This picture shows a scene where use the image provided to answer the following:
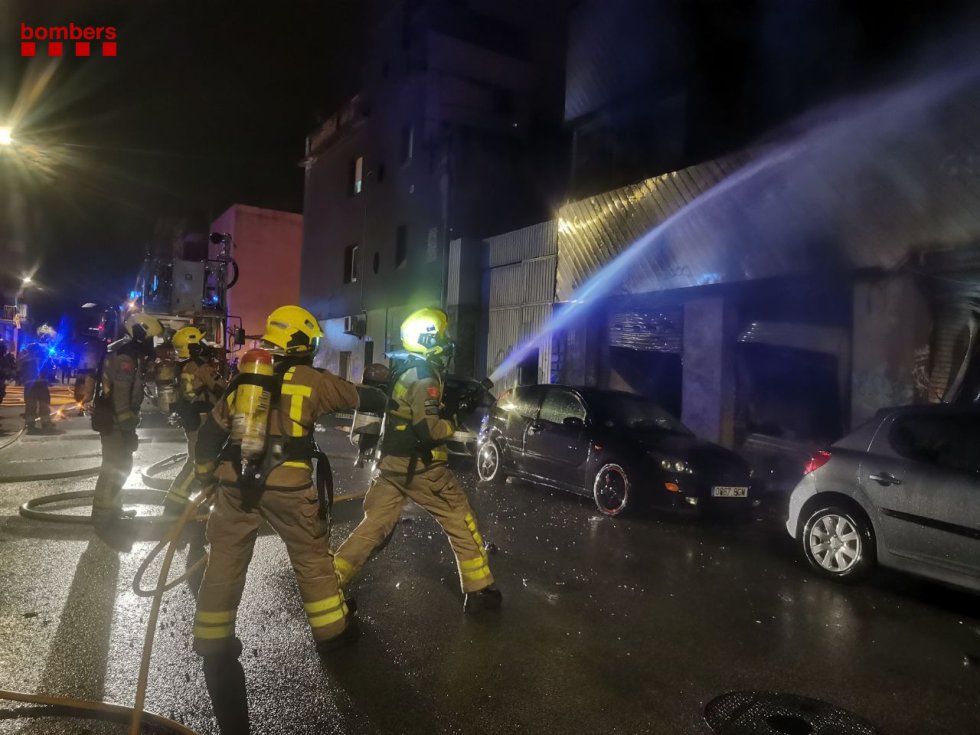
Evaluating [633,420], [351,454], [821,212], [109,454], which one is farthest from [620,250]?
[109,454]

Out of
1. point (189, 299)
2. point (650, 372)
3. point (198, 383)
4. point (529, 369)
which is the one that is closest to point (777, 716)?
point (198, 383)

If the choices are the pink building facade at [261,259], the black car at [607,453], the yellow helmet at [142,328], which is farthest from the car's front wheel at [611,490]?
the pink building facade at [261,259]

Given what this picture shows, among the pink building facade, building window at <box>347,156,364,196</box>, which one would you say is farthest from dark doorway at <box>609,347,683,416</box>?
the pink building facade

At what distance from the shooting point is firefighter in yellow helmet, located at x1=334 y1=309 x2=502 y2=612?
4.28 meters

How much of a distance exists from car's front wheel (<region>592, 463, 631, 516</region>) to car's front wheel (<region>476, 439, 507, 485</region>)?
6.26 feet

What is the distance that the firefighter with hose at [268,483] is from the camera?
312 cm

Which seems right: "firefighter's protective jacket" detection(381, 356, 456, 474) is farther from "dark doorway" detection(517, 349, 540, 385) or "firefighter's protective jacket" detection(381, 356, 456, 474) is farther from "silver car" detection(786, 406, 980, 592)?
"dark doorway" detection(517, 349, 540, 385)

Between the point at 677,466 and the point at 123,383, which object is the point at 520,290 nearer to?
the point at 677,466

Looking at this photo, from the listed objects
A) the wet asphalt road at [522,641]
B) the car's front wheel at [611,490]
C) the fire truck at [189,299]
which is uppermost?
the fire truck at [189,299]

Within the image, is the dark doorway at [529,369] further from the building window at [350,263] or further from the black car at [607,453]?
the building window at [350,263]

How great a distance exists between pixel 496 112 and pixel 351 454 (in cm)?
1450

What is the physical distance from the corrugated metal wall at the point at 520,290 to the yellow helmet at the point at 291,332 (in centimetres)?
1171

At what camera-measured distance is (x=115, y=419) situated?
5973 mm

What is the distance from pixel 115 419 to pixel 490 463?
5072mm
